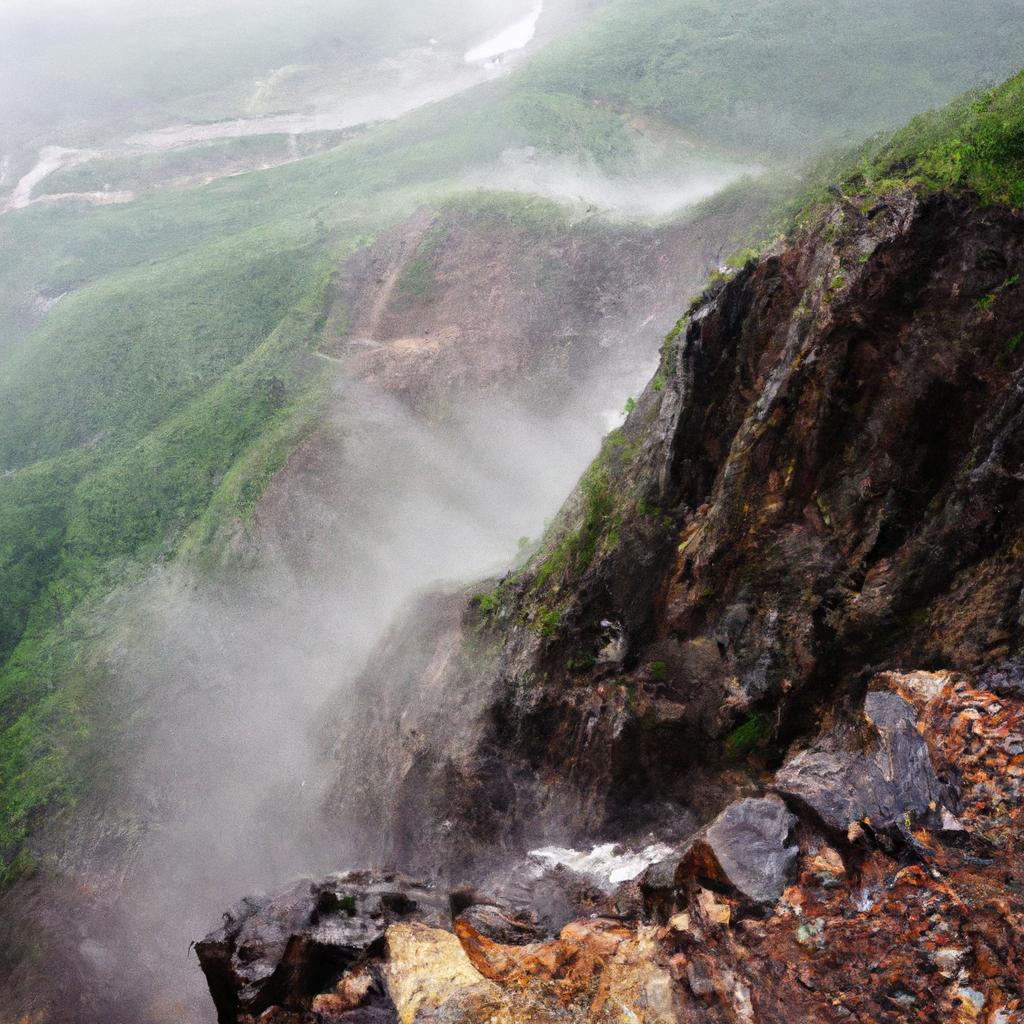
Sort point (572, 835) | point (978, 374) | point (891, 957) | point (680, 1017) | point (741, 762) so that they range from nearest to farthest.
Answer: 1. point (891, 957)
2. point (680, 1017)
3. point (978, 374)
4. point (741, 762)
5. point (572, 835)

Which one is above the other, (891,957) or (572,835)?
(891,957)

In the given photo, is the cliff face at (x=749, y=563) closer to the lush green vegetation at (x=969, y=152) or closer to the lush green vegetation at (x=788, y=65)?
the lush green vegetation at (x=969, y=152)

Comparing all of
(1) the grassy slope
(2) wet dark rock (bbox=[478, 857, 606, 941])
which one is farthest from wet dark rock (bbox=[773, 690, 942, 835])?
(1) the grassy slope

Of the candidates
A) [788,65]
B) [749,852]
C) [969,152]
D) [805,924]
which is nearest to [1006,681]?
[805,924]

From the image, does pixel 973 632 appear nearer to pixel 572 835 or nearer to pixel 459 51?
pixel 572 835

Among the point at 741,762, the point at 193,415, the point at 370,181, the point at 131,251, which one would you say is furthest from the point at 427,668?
the point at 131,251
